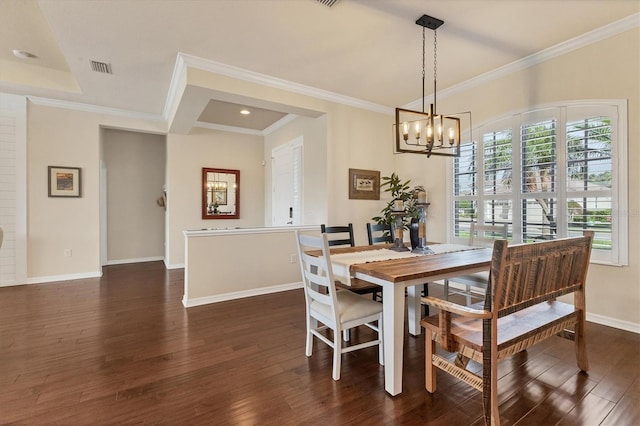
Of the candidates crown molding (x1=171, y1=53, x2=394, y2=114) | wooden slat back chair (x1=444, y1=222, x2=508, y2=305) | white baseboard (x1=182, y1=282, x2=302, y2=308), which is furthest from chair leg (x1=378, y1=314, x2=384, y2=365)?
crown molding (x1=171, y1=53, x2=394, y2=114)

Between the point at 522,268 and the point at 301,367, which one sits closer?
the point at 522,268

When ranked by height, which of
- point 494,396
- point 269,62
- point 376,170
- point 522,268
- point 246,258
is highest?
point 269,62

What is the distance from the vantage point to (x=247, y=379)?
206cm

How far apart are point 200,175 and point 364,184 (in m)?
3.35

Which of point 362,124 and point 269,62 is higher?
point 269,62

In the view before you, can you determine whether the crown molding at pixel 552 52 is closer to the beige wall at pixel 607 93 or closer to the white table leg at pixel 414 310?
the beige wall at pixel 607 93

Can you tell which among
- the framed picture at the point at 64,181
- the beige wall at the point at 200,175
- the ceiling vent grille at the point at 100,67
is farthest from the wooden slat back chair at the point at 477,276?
the framed picture at the point at 64,181

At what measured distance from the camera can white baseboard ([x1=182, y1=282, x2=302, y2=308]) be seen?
3567mm

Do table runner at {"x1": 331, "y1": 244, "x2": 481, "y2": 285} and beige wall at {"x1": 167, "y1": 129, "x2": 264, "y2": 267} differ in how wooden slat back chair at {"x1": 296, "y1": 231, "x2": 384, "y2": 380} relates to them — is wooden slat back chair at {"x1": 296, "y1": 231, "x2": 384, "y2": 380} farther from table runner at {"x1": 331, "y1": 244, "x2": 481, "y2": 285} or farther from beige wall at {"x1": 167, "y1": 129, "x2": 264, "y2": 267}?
Result: beige wall at {"x1": 167, "y1": 129, "x2": 264, "y2": 267}

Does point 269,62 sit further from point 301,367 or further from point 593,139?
point 593,139

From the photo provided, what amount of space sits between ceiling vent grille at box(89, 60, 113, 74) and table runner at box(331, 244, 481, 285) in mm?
3497

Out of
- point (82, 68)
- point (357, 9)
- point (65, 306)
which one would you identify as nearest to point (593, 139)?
point (357, 9)

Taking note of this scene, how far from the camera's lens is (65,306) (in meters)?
3.52

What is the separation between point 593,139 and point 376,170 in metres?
2.62
